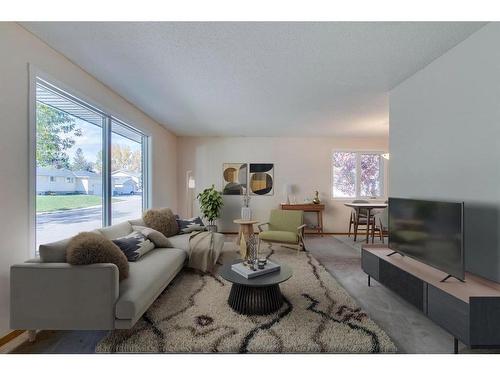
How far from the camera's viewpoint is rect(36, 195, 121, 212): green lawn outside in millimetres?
2311

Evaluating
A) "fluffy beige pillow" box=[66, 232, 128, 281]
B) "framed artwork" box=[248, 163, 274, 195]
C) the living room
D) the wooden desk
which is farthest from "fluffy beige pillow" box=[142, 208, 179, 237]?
the wooden desk

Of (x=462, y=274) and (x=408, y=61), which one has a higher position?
(x=408, y=61)

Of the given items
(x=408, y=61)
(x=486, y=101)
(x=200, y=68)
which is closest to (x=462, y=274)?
(x=486, y=101)

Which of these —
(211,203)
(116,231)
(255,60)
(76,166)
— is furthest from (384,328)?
(211,203)

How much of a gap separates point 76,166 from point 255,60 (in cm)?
234

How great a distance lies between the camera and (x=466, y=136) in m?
2.12

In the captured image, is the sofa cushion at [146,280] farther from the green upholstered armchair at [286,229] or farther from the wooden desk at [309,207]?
the wooden desk at [309,207]

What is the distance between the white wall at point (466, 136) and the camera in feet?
6.21

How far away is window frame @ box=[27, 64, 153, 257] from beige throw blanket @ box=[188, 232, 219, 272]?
4.25 feet

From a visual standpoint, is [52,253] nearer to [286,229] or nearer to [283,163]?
[286,229]

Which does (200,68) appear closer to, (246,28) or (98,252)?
(246,28)

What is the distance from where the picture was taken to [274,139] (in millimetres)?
6199

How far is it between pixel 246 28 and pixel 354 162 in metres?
5.09

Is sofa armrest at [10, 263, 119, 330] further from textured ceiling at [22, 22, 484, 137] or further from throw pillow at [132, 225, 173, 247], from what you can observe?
textured ceiling at [22, 22, 484, 137]
